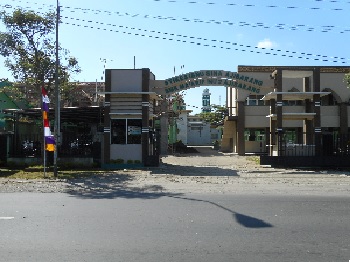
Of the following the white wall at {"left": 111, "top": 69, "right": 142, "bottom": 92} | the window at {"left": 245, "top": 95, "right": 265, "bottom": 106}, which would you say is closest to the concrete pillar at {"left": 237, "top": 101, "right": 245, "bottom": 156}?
the window at {"left": 245, "top": 95, "right": 265, "bottom": 106}

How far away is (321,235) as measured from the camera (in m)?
7.00

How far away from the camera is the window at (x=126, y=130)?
23.0m

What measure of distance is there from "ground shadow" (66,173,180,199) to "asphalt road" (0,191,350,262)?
939 mm

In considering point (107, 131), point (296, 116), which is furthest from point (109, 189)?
point (296, 116)

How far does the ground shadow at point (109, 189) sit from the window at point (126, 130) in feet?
17.7

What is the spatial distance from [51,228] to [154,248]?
96.2 inches

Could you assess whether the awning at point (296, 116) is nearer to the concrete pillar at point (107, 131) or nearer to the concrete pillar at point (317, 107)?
the concrete pillar at point (317, 107)

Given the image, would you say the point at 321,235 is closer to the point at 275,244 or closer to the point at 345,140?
the point at 275,244

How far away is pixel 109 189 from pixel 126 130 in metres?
9.26

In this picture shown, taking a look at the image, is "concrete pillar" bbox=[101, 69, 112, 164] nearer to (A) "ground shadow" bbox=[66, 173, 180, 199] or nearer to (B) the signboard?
(B) the signboard

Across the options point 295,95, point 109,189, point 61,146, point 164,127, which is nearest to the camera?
point 109,189

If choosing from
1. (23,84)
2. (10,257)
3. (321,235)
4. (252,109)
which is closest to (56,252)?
(10,257)

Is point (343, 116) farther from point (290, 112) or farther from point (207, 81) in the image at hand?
point (207, 81)

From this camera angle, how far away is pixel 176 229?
7.45m
